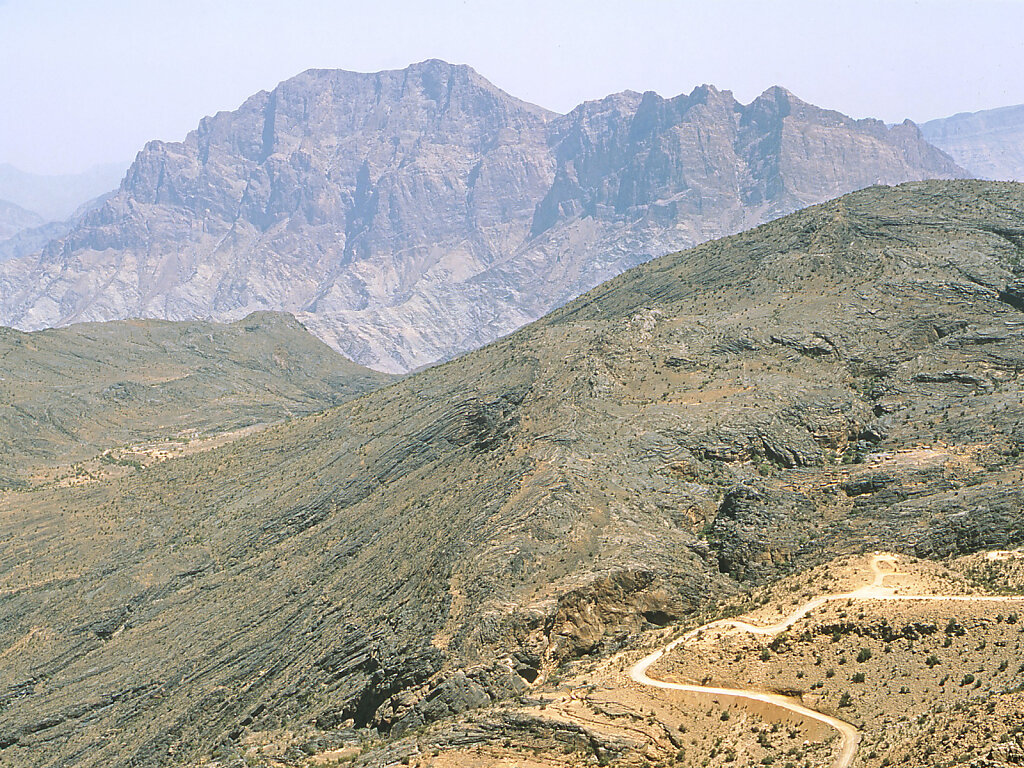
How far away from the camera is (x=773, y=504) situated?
2375 inches

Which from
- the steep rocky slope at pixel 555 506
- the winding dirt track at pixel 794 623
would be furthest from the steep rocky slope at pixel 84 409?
the winding dirt track at pixel 794 623

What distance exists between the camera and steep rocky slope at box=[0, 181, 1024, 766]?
182 feet

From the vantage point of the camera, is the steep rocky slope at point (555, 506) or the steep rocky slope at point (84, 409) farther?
the steep rocky slope at point (84, 409)

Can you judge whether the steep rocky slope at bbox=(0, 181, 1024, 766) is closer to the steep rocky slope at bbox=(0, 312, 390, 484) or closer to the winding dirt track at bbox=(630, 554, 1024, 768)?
the winding dirt track at bbox=(630, 554, 1024, 768)

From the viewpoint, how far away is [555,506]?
200 ft

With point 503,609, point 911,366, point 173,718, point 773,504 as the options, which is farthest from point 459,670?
point 911,366

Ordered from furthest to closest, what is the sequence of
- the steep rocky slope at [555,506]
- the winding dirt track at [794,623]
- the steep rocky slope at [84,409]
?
1. the steep rocky slope at [84,409]
2. the steep rocky slope at [555,506]
3. the winding dirt track at [794,623]

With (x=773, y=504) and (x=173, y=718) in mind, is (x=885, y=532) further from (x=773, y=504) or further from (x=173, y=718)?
(x=173, y=718)

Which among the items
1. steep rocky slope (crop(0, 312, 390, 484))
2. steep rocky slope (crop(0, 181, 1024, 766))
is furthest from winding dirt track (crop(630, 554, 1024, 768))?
steep rocky slope (crop(0, 312, 390, 484))

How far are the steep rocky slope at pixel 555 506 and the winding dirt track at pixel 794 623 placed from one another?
6173 mm

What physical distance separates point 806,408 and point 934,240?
2849 centimetres

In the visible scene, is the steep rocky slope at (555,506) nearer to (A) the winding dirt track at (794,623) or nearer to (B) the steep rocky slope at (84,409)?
(A) the winding dirt track at (794,623)

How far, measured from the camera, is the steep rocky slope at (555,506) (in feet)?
182

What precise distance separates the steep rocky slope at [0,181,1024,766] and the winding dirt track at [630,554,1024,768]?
20.3 feet
